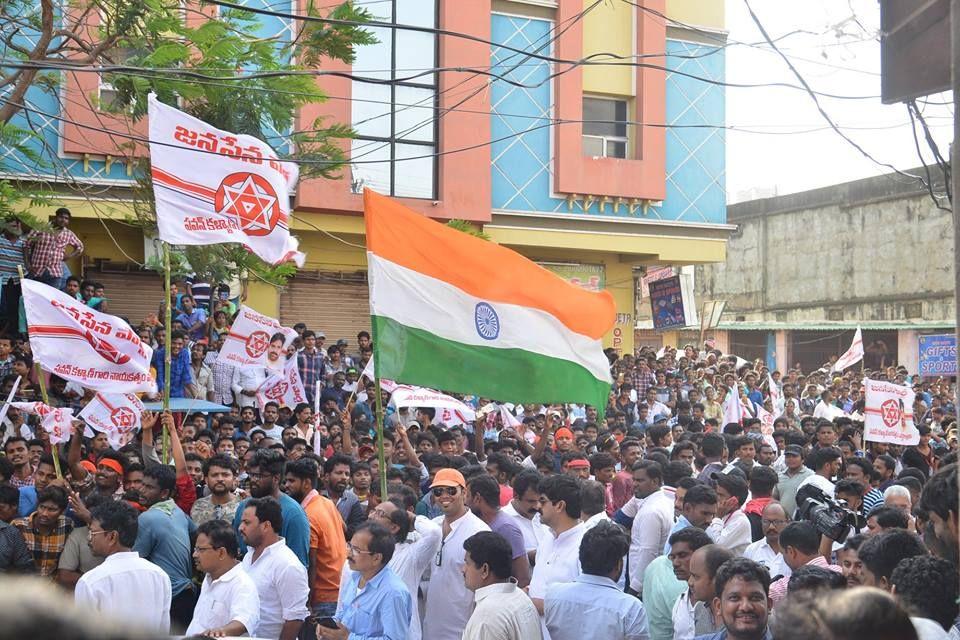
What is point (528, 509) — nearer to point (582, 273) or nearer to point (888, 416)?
point (888, 416)

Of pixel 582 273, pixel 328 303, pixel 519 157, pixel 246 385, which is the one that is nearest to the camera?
pixel 246 385

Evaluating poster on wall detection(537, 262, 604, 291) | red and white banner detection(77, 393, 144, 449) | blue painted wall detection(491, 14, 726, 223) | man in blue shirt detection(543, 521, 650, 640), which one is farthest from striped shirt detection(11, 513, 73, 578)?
poster on wall detection(537, 262, 604, 291)

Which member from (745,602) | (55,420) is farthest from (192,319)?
(745,602)

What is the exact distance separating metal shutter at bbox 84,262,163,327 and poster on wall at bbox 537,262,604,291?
7767 millimetres

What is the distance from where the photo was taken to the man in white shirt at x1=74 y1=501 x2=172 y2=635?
5945mm

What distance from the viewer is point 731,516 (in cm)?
761

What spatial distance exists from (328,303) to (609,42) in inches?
312

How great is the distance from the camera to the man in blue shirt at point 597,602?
5484mm

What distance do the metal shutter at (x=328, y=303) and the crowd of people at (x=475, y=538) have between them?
7763 mm

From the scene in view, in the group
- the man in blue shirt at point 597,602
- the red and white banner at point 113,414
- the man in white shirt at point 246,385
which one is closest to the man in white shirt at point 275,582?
the man in blue shirt at point 597,602

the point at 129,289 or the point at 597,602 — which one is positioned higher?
the point at 129,289

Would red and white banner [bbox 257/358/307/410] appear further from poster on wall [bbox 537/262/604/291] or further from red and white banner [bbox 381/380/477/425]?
poster on wall [bbox 537/262/604/291]

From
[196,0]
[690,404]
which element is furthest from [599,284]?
[196,0]

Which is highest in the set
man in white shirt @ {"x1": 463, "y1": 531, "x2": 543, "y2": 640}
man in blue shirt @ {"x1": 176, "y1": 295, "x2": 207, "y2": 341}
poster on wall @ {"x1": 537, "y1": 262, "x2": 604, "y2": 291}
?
poster on wall @ {"x1": 537, "y1": 262, "x2": 604, "y2": 291}
